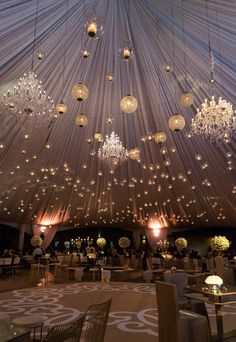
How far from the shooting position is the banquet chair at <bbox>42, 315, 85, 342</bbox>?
6.93 feet

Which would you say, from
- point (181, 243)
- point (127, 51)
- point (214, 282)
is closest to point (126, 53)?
point (127, 51)

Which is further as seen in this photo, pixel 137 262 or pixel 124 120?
pixel 137 262

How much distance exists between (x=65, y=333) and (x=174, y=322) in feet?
6.62

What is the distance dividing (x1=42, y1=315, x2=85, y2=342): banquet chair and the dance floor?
254cm

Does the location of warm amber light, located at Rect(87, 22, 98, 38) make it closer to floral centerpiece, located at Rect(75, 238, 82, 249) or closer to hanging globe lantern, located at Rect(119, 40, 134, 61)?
hanging globe lantern, located at Rect(119, 40, 134, 61)

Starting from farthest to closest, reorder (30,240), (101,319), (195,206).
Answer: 1. (30,240)
2. (195,206)
3. (101,319)

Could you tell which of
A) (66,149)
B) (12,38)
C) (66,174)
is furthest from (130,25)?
(66,174)

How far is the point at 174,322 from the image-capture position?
3.72 m

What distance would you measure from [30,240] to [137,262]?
36.6 ft

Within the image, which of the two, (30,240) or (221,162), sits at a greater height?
(221,162)

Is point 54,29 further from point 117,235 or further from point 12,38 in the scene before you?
point 117,235

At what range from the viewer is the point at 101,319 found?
103 inches

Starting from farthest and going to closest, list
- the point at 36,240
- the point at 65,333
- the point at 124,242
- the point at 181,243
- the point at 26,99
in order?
the point at 124,242 < the point at 181,243 < the point at 36,240 < the point at 26,99 < the point at 65,333

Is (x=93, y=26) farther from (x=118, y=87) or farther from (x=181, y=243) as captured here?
(x=181, y=243)
